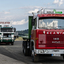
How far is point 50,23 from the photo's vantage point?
11.5m

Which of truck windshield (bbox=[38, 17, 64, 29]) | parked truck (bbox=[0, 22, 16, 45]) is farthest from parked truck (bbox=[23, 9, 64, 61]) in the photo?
parked truck (bbox=[0, 22, 16, 45])

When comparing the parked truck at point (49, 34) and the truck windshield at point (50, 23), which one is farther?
the truck windshield at point (50, 23)

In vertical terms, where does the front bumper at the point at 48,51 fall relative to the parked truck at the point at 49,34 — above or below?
below

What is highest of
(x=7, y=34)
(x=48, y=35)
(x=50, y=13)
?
(x=50, y=13)

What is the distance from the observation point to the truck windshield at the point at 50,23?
1145cm

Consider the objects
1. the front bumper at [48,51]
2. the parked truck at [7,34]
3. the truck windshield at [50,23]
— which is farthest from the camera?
the parked truck at [7,34]

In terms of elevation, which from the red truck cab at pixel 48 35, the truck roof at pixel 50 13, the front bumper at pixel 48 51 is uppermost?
the truck roof at pixel 50 13

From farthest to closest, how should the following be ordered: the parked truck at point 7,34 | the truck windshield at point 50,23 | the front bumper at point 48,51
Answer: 1. the parked truck at point 7,34
2. the truck windshield at point 50,23
3. the front bumper at point 48,51

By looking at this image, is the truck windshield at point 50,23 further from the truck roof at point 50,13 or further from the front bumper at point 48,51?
the front bumper at point 48,51

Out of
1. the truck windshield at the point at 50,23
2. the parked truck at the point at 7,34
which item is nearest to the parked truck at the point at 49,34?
the truck windshield at the point at 50,23

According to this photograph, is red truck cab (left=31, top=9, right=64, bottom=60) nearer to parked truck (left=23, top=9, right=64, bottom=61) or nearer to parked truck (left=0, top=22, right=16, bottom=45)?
parked truck (left=23, top=9, right=64, bottom=61)

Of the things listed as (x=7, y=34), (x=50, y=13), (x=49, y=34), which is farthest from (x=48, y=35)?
(x=7, y=34)

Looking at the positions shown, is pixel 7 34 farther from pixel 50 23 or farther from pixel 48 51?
pixel 48 51

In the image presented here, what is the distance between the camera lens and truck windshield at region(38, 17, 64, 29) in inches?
451
